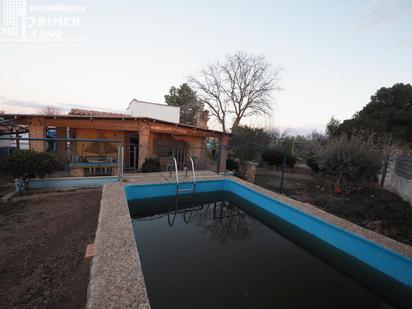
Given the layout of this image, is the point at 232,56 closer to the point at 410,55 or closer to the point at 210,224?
the point at 410,55

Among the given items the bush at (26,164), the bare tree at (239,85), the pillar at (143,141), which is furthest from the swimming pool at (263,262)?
the bare tree at (239,85)

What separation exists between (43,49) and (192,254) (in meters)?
9.69

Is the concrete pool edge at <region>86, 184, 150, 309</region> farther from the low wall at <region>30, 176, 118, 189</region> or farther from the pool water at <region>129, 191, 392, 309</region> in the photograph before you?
the low wall at <region>30, 176, 118, 189</region>

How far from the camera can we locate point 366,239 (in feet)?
11.5

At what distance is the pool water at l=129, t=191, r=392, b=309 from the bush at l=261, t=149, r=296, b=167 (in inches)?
349

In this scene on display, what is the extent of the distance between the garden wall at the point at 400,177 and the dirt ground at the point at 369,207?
0.89ft

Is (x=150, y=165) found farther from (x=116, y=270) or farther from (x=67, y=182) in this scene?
(x=116, y=270)

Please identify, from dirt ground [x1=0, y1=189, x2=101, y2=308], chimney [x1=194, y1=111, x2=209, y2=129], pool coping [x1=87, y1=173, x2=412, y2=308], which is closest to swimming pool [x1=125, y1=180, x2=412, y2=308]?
pool coping [x1=87, y1=173, x2=412, y2=308]

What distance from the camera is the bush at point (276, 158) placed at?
532 inches

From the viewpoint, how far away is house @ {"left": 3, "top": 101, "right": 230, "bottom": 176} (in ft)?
25.2

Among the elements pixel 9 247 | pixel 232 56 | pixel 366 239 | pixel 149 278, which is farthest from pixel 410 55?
pixel 232 56

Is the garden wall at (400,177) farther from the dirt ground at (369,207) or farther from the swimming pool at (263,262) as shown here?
the swimming pool at (263,262)

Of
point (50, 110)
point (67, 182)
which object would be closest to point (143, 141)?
point (67, 182)

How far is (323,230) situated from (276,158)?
383 inches
